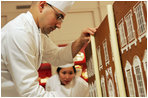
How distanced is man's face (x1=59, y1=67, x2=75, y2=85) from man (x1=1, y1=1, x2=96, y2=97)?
1029 millimetres

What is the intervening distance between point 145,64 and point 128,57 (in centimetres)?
10

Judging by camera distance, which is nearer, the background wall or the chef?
the chef

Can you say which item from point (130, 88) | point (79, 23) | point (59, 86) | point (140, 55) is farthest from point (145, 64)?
point (79, 23)

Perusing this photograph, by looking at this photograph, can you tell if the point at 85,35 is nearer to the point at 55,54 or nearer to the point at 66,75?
the point at 55,54

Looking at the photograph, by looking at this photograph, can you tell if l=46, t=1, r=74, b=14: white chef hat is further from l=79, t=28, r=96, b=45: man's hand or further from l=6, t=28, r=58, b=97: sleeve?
l=6, t=28, r=58, b=97: sleeve

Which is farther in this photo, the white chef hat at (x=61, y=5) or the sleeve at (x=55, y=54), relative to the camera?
the sleeve at (x=55, y=54)

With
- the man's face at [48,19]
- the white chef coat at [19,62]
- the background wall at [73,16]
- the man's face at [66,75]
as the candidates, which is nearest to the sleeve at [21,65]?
the white chef coat at [19,62]

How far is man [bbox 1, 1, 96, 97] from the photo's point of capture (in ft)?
2.61

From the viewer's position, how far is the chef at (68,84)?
73.9 inches

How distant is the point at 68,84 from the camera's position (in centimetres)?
201

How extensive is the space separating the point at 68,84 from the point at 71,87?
0.07m

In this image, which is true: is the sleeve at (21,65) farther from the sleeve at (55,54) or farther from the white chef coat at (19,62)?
the sleeve at (55,54)

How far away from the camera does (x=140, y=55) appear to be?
56 cm

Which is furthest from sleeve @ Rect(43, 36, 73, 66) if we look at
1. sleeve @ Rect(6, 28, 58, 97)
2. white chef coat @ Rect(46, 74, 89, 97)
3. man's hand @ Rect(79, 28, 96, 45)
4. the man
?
white chef coat @ Rect(46, 74, 89, 97)
